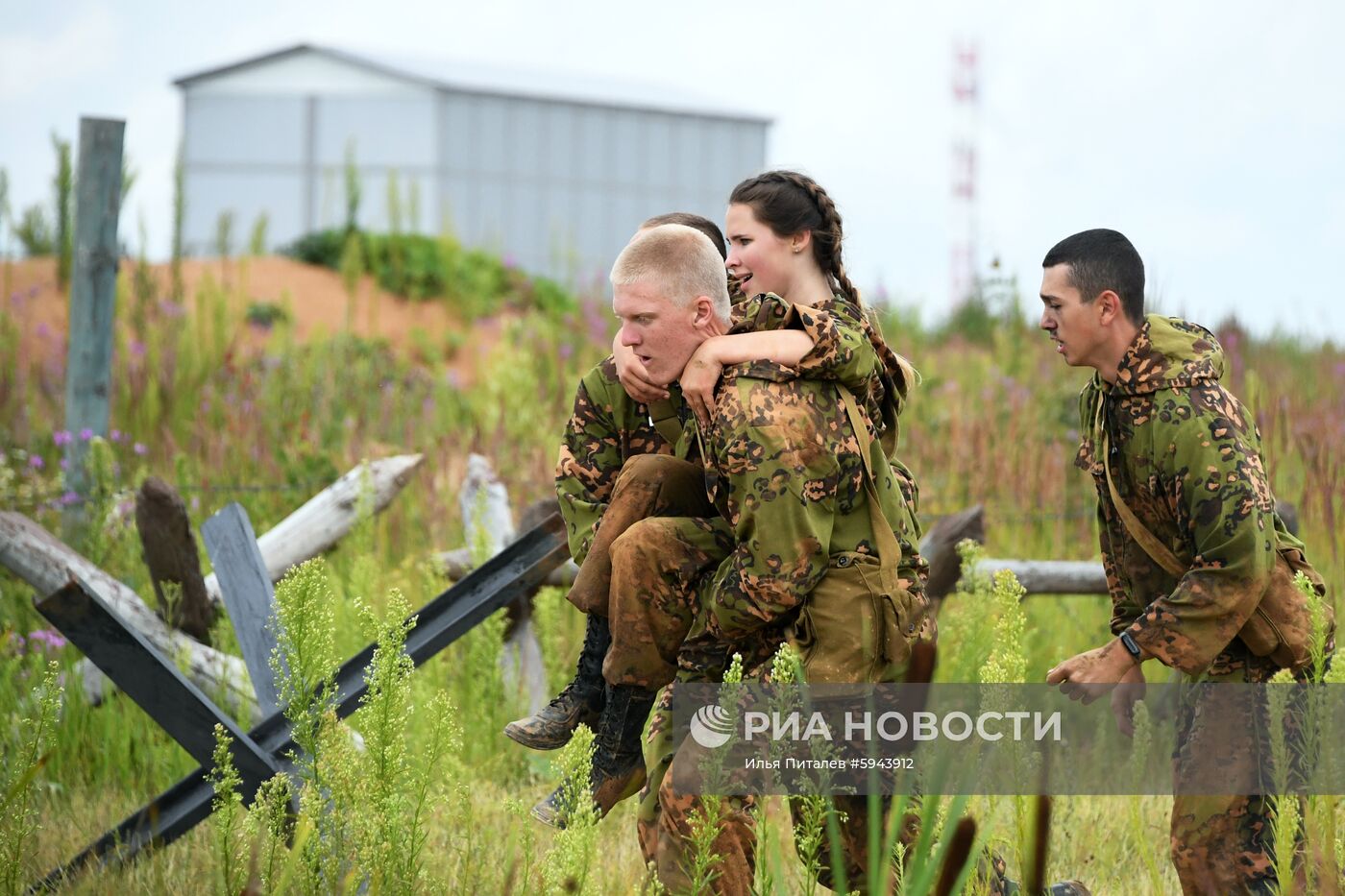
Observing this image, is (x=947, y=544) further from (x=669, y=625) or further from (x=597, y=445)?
(x=669, y=625)

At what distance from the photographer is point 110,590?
17.9 ft

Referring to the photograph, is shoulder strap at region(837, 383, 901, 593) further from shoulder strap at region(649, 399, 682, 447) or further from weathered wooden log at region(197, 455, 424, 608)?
weathered wooden log at region(197, 455, 424, 608)

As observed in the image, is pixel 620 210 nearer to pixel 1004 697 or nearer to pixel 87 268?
pixel 87 268

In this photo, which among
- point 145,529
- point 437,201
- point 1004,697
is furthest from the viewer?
point 437,201

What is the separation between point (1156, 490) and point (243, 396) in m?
8.02

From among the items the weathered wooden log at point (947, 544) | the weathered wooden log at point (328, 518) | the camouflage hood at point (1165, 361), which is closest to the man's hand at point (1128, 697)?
the camouflage hood at point (1165, 361)

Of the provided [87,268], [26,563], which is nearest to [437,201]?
[87,268]

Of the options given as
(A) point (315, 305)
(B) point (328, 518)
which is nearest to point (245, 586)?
(B) point (328, 518)

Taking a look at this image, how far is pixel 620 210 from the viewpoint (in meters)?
29.6

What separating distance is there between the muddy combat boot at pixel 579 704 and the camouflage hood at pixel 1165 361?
139 centimetres

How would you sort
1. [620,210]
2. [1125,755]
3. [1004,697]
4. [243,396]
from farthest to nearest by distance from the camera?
[620,210] < [243,396] < [1125,755] < [1004,697]

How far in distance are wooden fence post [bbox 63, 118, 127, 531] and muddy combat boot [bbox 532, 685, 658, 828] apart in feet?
16.3

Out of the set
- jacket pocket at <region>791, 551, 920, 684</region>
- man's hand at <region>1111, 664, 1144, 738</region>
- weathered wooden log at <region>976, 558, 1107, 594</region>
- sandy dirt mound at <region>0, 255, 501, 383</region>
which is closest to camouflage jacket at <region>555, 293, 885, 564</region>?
jacket pocket at <region>791, 551, 920, 684</region>

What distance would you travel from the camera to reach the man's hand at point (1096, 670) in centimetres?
326
